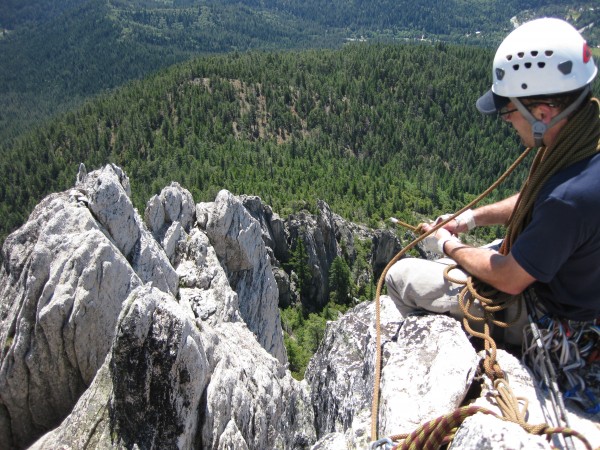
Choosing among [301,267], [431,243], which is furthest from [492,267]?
[301,267]

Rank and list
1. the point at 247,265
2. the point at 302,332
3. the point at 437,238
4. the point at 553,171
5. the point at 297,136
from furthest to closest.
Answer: the point at 297,136 → the point at 302,332 → the point at 247,265 → the point at 437,238 → the point at 553,171

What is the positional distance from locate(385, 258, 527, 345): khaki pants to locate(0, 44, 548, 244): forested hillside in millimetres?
76745

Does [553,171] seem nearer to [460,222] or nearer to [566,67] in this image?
[566,67]

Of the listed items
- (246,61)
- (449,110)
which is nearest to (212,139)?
(246,61)

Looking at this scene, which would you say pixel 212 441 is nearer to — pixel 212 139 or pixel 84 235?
pixel 84 235

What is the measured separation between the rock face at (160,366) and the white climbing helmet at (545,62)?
379 centimetres

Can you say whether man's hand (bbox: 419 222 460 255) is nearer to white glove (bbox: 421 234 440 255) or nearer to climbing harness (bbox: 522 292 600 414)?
white glove (bbox: 421 234 440 255)

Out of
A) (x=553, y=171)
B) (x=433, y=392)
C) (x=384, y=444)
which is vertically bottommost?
(x=433, y=392)

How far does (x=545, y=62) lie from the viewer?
6223mm

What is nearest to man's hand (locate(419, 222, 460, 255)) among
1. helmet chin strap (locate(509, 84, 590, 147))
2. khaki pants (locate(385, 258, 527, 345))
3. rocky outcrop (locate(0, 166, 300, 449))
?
khaki pants (locate(385, 258, 527, 345))

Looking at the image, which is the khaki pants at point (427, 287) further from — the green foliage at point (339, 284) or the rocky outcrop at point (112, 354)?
the green foliage at point (339, 284)

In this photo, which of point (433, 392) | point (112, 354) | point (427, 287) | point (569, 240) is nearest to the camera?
point (569, 240)

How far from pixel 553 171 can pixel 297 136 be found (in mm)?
148205

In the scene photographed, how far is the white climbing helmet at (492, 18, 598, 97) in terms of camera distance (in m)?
6.18
